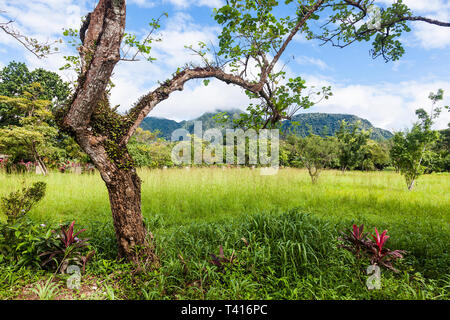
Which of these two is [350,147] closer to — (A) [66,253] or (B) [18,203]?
(A) [66,253]

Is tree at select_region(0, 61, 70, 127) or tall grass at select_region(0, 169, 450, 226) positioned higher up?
tree at select_region(0, 61, 70, 127)

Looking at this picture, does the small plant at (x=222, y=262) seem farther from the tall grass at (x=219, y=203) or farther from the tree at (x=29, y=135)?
the tree at (x=29, y=135)

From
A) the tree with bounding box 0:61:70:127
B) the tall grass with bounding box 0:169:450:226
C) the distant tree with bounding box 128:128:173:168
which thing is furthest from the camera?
the tree with bounding box 0:61:70:127

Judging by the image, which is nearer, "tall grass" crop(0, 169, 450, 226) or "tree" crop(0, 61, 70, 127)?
"tall grass" crop(0, 169, 450, 226)

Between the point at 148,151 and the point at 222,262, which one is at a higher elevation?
the point at 148,151

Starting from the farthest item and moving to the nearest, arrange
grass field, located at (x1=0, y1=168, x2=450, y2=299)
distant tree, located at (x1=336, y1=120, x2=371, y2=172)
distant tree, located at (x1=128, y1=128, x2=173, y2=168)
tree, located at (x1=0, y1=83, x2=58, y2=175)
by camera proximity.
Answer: distant tree, located at (x1=336, y1=120, x2=371, y2=172) < distant tree, located at (x1=128, y1=128, x2=173, y2=168) < tree, located at (x1=0, y1=83, x2=58, y2=175) < grass field, located at (x1=0, y1=168, x2=450, y2=299)

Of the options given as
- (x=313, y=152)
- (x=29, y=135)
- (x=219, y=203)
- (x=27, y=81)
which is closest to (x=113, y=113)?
(x=219, y=203)

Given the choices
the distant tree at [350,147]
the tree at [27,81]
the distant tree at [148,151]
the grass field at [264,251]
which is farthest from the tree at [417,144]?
the tree at [27,81]

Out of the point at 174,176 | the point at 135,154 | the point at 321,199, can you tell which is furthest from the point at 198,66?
the point at 135,154

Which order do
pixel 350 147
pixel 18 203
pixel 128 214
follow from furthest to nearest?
pixel 350 147
pixel 18 203
pixel 128 214

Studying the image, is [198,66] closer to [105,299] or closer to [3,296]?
[105,299]

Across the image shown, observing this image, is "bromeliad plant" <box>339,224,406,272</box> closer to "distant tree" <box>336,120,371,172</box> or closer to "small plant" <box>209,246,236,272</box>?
"small plant" <box>209,246,236,272</box>

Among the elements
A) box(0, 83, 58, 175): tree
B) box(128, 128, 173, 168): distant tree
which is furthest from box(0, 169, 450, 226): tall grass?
box(128, 128, 173, 168): distant tree
